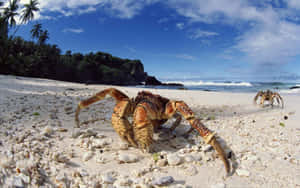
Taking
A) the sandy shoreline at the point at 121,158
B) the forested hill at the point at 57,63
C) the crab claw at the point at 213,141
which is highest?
the forested hill at the point at 57,63

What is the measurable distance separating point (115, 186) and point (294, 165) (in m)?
2.06

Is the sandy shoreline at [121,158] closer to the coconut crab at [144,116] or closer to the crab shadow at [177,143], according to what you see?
the crab shadow at [177,143]

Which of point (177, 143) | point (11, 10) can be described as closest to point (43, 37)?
point (11, 10)

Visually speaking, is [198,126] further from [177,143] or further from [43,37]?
[43,37]

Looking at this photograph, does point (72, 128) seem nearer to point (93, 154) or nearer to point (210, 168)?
point (93, 154)

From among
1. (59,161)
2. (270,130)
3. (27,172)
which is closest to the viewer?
(27,172)

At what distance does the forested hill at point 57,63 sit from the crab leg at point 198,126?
31.3 meters

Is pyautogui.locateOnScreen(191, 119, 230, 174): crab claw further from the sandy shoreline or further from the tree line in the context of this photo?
the tree line

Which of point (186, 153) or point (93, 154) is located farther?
point (186, 153)

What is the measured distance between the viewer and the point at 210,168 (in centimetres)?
200

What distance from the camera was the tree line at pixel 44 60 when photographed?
92.4ft

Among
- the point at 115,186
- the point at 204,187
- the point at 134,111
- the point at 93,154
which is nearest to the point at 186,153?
the point at 204,187

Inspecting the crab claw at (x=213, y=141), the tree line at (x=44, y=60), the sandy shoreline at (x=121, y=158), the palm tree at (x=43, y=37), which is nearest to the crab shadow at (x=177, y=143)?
the sandy shoreline at (x=121, y=158)

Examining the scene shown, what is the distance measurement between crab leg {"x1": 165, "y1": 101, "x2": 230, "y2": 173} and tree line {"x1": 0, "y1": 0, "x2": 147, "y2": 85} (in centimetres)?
3126
